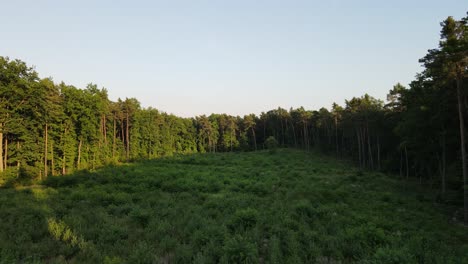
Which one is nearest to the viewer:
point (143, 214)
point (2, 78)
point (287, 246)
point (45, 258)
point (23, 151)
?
point (45, 258)

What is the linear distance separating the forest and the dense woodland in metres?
0.09

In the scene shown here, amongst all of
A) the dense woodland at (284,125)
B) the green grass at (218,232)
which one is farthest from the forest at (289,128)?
the green grass at (218,232)

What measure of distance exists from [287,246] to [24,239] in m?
9.26

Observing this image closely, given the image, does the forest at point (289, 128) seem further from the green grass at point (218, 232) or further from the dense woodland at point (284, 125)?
the green grass at point (218, 232)

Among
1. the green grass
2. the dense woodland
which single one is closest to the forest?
the dense woodland

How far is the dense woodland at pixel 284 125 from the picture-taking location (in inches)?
756

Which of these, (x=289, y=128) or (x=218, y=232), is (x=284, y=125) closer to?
(x=289, y=128)

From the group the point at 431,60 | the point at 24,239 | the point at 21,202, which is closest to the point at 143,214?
the point at 24,239

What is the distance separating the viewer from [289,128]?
8762 centimetres

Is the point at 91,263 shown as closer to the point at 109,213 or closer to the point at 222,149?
the point at 109,213

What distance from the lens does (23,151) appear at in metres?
32.5

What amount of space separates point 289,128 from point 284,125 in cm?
311

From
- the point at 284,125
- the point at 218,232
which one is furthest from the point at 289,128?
the point at 218,232

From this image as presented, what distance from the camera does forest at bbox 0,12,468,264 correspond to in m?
18.9
